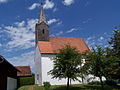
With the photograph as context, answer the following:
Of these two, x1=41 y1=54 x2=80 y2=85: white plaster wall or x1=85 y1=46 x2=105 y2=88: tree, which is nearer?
x1=85 y1=46 x2=105 y2=88: tree

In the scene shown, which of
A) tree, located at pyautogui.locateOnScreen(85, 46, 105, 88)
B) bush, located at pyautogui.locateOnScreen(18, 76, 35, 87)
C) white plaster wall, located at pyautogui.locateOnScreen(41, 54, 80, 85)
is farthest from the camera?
bush, located at pyautogui.locateOnScreen(18, 76, 35, 87)

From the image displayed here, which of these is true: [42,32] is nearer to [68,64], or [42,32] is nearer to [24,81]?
[24,81]

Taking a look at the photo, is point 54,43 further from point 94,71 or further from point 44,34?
point 94,71

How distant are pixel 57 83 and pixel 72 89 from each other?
6.43m

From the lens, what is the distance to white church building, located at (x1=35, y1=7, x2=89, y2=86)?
27391mm

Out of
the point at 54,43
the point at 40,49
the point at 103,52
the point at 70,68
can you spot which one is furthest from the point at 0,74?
the point at 54,43

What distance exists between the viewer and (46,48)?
29.1 m

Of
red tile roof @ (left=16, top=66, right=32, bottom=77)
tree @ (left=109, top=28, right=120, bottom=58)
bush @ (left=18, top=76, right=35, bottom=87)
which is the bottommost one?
bush @ (left=18, top=76, right=35, bottom=87)

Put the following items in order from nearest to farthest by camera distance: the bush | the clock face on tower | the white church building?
the white church building < the clock face on tower < the bush

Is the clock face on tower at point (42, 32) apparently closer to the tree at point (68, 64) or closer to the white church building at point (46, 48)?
the white church building at point (46, 48)

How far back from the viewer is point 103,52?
1945 centimetres

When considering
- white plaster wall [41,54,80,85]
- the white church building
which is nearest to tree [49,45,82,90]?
the white church building

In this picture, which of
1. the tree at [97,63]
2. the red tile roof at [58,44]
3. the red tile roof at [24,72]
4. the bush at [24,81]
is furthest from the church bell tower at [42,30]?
the tree at [97,63]

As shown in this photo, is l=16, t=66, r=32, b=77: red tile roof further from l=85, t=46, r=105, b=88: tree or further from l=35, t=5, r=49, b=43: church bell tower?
l=85, t=46, r=105, b=88: tree
